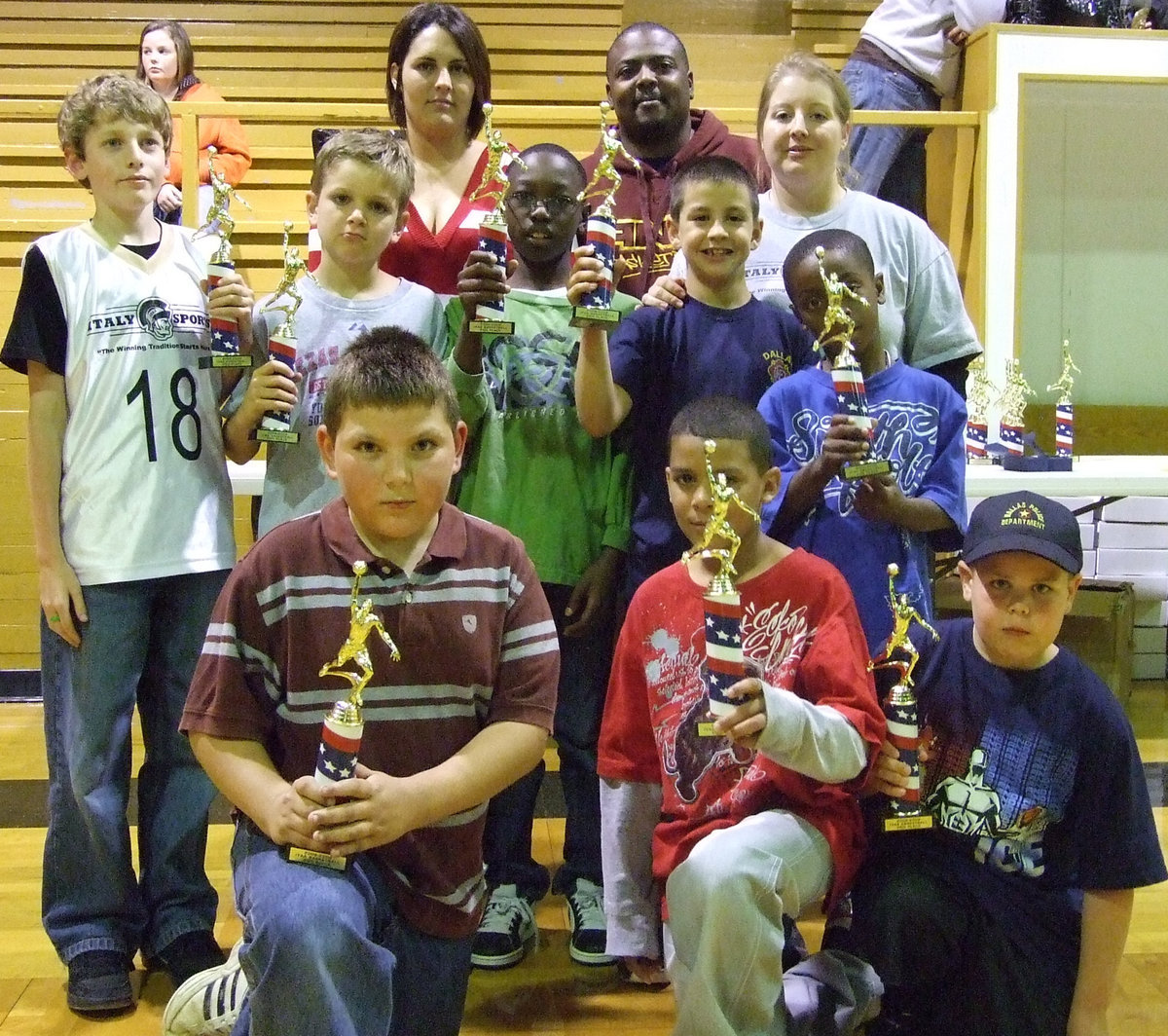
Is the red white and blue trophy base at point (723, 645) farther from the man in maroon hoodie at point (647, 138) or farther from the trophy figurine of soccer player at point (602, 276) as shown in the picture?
the man in maroon hoodie at point (647, 138)

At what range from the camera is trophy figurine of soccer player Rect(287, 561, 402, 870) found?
1359 mm

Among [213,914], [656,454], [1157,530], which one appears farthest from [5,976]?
[1157,530]

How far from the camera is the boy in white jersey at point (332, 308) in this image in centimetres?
208

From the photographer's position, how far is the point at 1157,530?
4660mm

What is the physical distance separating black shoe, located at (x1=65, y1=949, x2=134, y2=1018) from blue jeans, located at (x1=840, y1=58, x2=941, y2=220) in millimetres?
3702

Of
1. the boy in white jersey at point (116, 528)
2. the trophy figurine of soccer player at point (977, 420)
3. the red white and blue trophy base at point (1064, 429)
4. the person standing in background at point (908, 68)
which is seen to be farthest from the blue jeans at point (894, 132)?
the boy in white jersey at point (116, 528)

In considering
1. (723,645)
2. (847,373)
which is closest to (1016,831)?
(723,645)

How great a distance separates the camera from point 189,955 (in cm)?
209

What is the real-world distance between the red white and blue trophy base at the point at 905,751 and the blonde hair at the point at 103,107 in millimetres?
1599

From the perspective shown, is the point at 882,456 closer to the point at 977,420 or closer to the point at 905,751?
the point at 905,751

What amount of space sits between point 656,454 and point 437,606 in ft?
2.45

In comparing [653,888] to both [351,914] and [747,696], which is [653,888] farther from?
[351,914]

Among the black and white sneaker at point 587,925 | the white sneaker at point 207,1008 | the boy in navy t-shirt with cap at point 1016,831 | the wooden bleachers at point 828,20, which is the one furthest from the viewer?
the wooden bleachers at point 828,20

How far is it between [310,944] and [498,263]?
3.70ft
